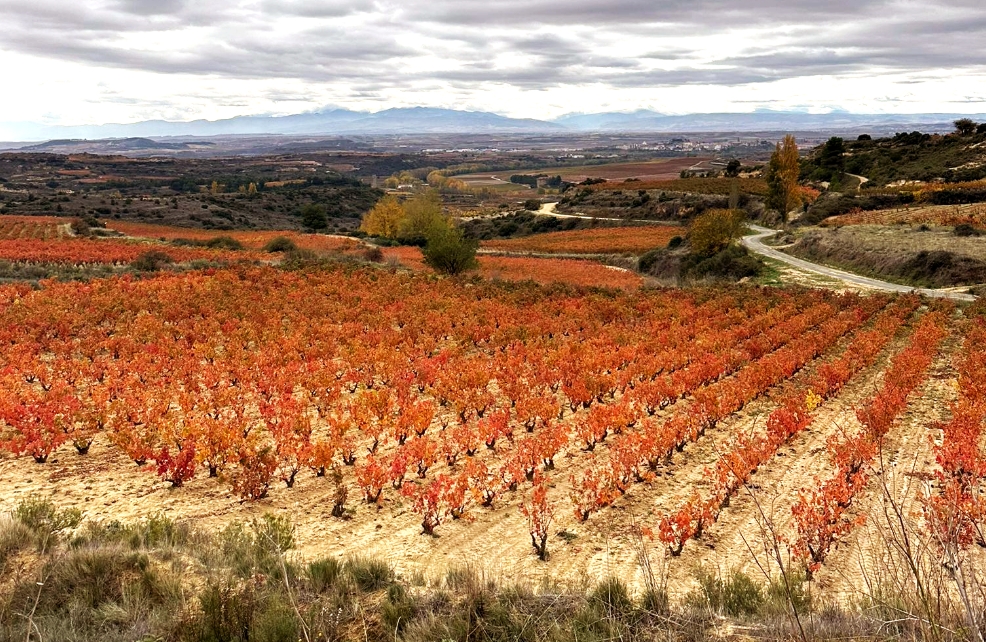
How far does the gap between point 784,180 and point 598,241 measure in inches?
818

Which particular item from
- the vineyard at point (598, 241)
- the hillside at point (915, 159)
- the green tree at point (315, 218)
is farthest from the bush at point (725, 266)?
the green tree at point (315, 218)

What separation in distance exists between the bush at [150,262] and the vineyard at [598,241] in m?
39.1

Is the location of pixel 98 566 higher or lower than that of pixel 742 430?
higher

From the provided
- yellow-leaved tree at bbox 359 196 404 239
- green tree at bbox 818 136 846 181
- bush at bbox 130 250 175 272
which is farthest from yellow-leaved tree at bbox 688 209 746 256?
green tree at bbox 818 136 846 181

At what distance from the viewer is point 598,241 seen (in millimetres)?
70250

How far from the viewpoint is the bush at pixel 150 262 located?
35.3m

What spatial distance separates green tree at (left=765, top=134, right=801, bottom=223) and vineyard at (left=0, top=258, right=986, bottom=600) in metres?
45.2

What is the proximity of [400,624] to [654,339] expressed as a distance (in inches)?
611

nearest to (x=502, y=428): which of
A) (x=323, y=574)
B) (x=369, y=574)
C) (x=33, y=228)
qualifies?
(x=369, y=574)

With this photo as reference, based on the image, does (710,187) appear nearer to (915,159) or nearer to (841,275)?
(915,159)

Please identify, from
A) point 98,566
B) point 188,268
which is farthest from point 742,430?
point 188,268

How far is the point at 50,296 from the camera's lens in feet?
78.0

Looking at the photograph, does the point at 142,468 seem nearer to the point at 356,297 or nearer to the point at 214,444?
the point at 214,444

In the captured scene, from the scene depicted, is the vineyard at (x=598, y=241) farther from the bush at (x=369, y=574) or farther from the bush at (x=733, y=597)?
the bush at (x=369, y=574)
